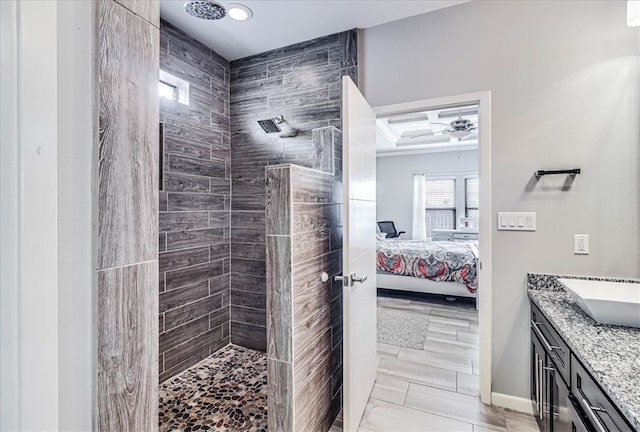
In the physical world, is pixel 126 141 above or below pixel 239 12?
below

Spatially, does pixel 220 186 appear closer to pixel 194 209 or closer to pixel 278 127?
pixel 194 209

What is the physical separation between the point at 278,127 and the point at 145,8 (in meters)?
2.21

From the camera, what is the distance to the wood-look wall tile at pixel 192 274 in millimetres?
2486

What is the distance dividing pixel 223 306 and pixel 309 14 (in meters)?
2.66

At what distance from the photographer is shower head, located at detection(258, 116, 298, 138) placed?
2781mm

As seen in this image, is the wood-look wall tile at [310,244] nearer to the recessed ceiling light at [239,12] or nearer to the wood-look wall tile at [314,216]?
the wood-look wall tile at [314,216]

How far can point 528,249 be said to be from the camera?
2115 mm

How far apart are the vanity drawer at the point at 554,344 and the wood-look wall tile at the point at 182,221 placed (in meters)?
2.58

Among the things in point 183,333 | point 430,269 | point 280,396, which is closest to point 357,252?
point 280,396

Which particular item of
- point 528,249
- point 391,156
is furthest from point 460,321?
point 391,156

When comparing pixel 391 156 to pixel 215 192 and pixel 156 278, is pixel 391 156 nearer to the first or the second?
pixel 215 192

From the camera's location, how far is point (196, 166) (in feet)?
8.86

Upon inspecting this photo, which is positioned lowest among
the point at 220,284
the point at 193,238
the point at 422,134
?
the point at 220,284

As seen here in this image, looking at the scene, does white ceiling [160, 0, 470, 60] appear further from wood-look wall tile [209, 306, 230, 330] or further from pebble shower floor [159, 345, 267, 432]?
pebble shower floor [159, 345, 267, 432]
